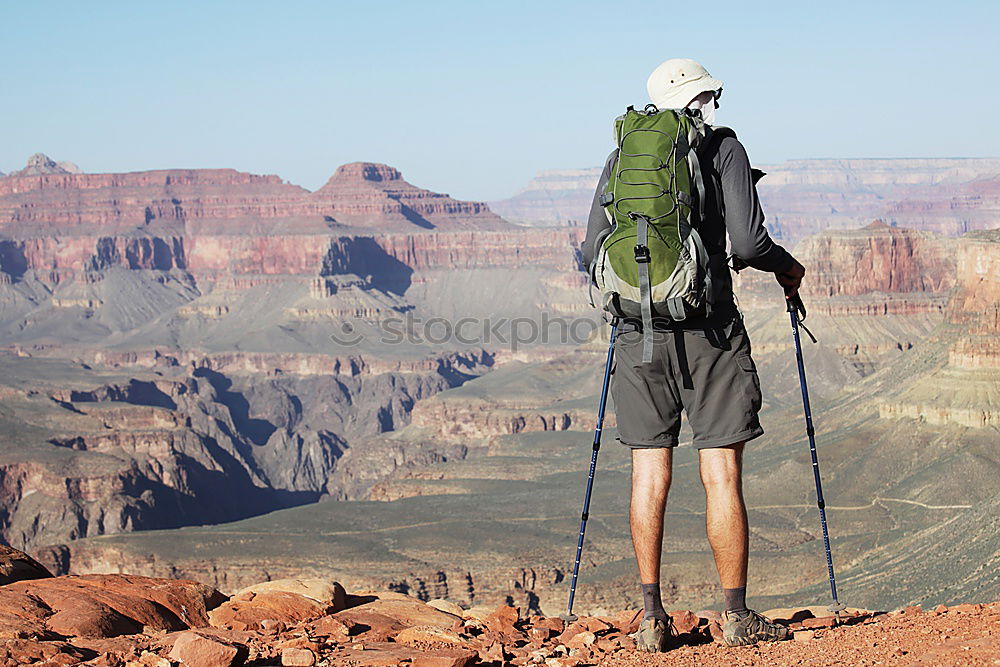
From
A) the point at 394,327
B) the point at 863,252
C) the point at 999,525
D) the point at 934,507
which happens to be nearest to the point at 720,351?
the point at 999,525

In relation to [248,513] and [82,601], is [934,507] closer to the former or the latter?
[82,601]

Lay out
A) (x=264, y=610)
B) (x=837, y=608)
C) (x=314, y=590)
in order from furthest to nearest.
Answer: (x=314, y=590) → (x=264, y=610) → (x=837, y=608)

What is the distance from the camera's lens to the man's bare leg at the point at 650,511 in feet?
31.0

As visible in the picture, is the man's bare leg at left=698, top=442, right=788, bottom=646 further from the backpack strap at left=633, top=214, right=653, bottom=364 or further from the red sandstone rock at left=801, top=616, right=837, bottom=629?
the backpack strap at left=633, top=214, right=653, bottom=364

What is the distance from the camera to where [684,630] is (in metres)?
10.2

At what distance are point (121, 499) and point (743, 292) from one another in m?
68.3

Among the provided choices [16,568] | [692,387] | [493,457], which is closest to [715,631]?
[692,387]

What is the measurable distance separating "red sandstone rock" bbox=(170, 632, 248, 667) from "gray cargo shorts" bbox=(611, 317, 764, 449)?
3.18 m

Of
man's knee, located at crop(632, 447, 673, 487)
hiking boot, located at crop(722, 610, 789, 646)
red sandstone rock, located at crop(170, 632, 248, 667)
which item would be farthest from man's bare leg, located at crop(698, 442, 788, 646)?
red sandstone rock, located at crop(170, 632, 248, 667)

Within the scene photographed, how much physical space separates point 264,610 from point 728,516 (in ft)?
14.5

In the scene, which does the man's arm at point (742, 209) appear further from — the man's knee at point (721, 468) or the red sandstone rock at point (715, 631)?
the red sandstone rock at point (715, 631)

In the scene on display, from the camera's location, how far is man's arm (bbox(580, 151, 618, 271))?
30.5 feet

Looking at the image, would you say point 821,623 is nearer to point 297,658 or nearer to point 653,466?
point 653,466

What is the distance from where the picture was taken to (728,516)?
9320 millimetres
